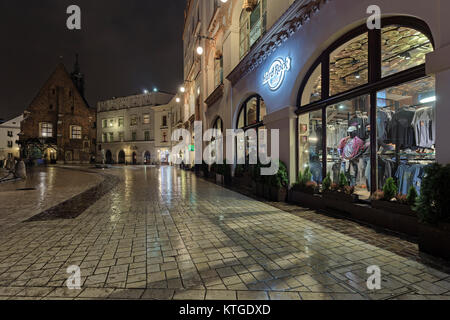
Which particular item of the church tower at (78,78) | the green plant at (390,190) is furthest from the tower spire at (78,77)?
the green plant at (390,190)

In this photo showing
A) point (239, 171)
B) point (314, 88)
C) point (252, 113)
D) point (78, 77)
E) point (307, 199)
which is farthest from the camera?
point (78, 77)

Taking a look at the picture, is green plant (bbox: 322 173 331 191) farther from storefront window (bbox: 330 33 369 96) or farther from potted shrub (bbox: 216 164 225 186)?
potted shrub (bbox: 216 164 225 186)

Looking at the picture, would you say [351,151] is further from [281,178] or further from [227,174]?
[227,174]

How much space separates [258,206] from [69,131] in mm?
50768

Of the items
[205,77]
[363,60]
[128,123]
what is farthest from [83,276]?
[128,123]

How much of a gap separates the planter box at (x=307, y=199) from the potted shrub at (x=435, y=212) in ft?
9.63

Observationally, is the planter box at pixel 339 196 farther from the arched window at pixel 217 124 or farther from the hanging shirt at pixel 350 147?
the arched window at pixel 217 124

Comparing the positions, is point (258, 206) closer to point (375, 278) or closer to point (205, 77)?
point (375, 278)

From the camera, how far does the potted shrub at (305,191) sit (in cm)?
A: 690

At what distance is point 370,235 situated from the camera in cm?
444

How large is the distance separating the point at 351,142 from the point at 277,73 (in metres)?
3.78

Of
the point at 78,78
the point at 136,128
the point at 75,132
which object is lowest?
the point at 75,132

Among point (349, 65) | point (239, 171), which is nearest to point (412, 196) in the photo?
point (349, 65)

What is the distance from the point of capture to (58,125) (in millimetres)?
44156
